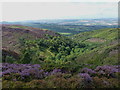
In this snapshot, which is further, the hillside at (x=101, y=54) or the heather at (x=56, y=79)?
the hillside at (x=101, y=54)

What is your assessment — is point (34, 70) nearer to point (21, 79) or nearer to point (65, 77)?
point (21, 79)

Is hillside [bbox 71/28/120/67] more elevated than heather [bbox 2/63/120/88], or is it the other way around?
heather [bbox 2/63/120/88]

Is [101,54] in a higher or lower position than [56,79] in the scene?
lower

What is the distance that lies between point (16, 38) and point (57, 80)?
60.1 metres

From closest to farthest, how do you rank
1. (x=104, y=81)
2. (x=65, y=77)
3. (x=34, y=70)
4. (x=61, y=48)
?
1. (x=104, y=81)
2. (x=65, y=77)
3. (x=34, y=70)
4. (x=61, y=48)

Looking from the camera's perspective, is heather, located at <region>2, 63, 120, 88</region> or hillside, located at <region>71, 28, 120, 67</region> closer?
heather, located at <region>2, 63, 120, 88</region>

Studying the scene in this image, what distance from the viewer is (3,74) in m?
7.30

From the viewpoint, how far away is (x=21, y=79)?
6965 mm

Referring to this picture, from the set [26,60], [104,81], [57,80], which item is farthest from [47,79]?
[26,60]

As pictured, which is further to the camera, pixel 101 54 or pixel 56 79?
pixel 101 54

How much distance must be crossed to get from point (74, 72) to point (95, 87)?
1813 millimetres

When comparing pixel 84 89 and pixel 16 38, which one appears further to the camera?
pixel 16 38

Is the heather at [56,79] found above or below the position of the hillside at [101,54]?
above

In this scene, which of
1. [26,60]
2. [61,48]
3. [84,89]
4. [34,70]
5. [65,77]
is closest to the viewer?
[84,89]
